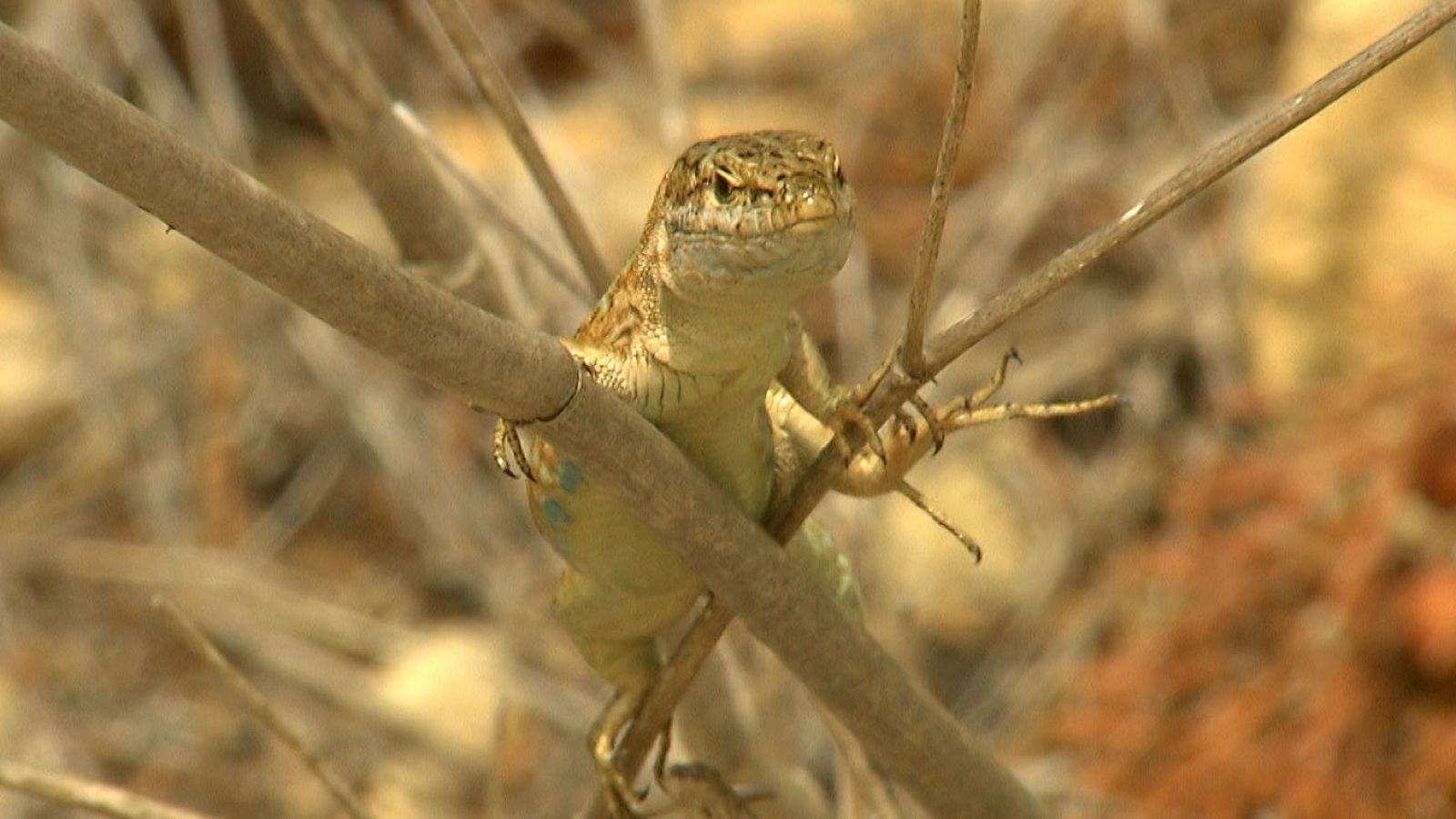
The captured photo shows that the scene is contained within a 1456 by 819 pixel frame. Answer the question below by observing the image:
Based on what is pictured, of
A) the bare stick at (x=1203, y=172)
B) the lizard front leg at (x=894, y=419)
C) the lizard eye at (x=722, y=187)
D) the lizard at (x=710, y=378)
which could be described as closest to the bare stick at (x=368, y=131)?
the lizard at (x=710, y=378)

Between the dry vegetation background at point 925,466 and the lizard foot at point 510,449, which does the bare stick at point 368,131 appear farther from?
the dry vegetation background at point 925,466

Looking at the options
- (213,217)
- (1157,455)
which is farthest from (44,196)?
(213,217)

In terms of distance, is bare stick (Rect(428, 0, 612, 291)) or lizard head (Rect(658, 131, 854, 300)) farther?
bare stick (Rect(428, 0, 612, 291))

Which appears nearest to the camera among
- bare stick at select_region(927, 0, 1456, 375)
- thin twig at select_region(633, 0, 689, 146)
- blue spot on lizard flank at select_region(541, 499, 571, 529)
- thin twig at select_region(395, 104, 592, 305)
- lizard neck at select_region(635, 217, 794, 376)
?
bare stick at select_region(927, 0, 1456, 375)

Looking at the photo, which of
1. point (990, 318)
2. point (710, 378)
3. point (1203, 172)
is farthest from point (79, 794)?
point (1203, 172)

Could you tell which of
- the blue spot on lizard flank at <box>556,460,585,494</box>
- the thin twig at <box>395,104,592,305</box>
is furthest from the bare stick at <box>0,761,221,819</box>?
the thin twig at <box>395,104,592,305</box>

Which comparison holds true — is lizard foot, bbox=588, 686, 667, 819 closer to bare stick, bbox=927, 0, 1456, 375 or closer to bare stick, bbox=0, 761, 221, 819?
bare stick, bbox=0, 761, 221, 819

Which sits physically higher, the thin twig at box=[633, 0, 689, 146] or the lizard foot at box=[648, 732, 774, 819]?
the thin twig at box=[633, 0, 689, 146]
